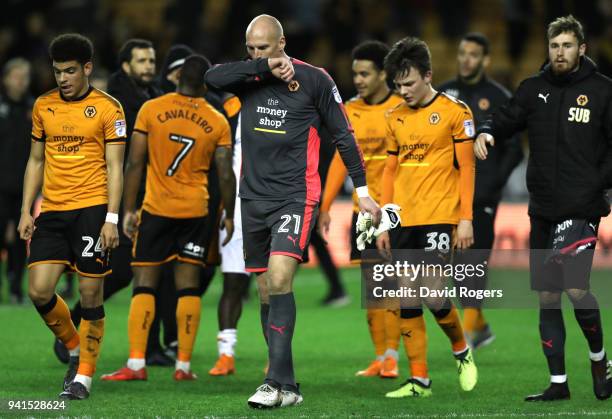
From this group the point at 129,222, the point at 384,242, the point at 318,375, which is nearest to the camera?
the point at 384,242

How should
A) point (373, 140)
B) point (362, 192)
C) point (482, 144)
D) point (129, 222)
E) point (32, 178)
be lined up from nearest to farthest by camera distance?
point (362, 192) < point (32, 178) < point (482, 144) < point (129, 222) < point (373, 140)

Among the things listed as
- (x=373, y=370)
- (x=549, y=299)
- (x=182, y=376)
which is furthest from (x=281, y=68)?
(x=373, y=370)

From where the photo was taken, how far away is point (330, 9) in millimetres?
21625

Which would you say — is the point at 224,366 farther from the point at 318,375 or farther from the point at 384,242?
the point at 384,242

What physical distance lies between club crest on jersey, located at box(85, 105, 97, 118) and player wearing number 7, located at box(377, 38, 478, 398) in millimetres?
1847

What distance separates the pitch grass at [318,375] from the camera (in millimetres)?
6922

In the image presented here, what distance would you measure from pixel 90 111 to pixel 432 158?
6.95 feet

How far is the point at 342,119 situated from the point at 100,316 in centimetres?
188

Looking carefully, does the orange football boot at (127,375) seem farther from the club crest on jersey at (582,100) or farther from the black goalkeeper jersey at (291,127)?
the club crest on jersey at (582,100)

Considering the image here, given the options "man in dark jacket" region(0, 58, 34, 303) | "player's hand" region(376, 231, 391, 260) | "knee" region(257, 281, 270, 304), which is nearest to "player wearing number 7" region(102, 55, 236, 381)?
"knee" region(257, 281, 270, 304)

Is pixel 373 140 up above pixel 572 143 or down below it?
above

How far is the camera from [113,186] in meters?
7.24

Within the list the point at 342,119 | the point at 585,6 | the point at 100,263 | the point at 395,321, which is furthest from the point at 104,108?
the point at 585,6

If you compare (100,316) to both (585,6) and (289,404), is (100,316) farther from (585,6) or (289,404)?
(585,6)
